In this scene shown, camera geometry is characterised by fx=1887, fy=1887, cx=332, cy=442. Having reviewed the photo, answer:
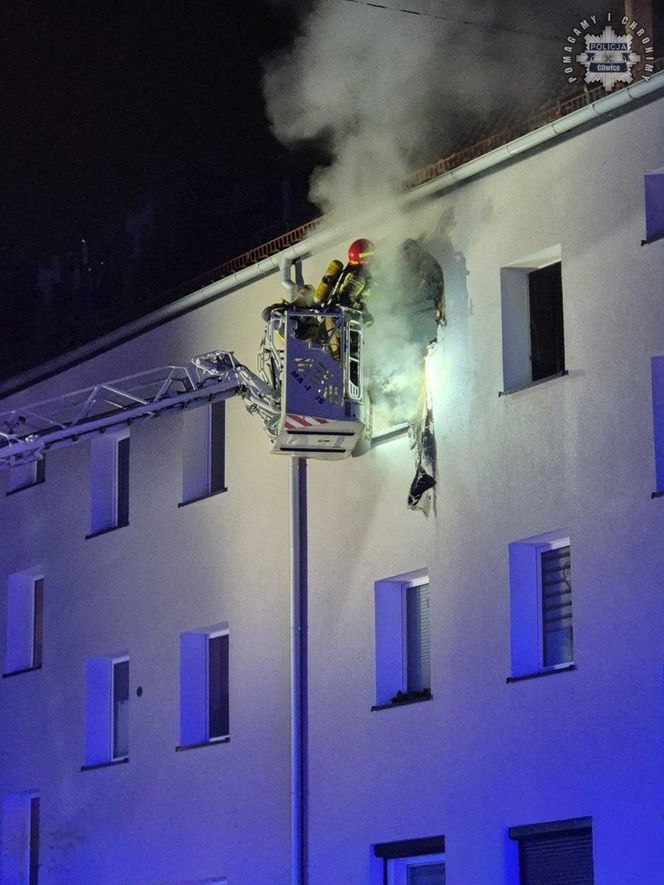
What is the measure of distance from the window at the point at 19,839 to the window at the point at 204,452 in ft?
16.6

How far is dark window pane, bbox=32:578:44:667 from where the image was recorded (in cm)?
2480

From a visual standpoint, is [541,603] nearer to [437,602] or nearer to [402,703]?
[437,602]

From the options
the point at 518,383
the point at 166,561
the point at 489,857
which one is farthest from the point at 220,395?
the point at 489,857

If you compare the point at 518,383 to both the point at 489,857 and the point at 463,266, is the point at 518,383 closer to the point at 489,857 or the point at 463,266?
the point at 463,266

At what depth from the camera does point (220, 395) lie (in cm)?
2059

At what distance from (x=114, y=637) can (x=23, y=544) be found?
2.86m

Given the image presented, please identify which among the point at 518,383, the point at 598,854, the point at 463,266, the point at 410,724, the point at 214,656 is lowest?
the point at 598,854

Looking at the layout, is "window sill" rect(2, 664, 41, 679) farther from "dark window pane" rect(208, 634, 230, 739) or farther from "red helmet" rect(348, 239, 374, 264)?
"red helmet" rect(348, 239, 374, 264)

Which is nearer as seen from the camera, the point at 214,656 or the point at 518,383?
the point at 518,383

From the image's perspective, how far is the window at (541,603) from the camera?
1708cm

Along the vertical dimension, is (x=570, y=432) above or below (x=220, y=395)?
below

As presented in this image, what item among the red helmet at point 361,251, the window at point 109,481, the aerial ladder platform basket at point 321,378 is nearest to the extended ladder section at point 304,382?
the aerial ladder platform basket at point 321,378

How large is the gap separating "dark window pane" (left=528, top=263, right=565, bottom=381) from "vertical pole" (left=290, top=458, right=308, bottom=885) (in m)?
3.25

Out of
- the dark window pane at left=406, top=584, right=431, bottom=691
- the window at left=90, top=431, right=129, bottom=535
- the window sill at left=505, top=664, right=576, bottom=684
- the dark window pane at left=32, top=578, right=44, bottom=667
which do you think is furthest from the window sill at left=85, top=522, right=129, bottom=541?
the window sill at left=505, top=664, right=576, bottom=684
